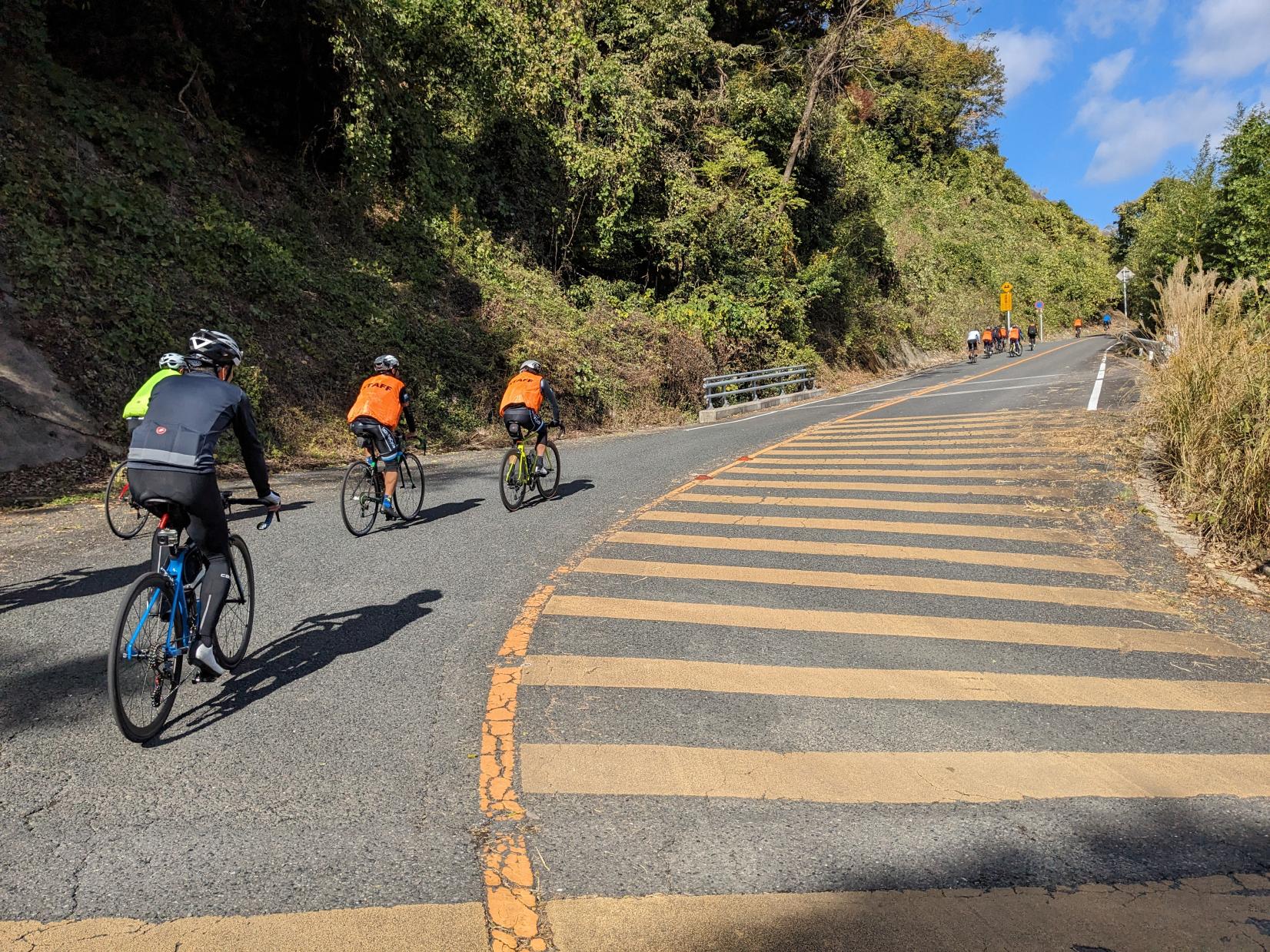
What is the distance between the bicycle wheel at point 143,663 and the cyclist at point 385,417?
15.7 feet

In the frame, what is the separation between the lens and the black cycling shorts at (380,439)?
8.99 m

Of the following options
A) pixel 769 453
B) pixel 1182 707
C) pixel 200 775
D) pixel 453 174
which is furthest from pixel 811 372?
pixel 200 775

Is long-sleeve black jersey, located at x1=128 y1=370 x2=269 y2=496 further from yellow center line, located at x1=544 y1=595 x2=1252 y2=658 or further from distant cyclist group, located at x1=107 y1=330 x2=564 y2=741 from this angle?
yellow center line, located at x1=544 y1=595 x2=1252 y2=658

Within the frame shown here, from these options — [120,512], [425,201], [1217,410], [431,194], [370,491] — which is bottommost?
[1217,410]

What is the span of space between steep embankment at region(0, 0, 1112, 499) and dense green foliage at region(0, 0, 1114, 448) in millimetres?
63

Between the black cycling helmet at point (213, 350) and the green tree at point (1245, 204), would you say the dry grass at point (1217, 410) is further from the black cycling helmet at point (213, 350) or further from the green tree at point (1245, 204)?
the green tree at point (1245, 204)

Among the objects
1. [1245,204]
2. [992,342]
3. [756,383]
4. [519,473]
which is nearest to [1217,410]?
[519,473]

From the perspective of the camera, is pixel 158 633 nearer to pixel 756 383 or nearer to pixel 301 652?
pixel 301 652

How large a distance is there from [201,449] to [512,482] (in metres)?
6.01

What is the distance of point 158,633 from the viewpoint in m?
4.25

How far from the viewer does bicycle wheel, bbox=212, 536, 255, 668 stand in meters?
4.81

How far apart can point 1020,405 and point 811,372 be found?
1261cm

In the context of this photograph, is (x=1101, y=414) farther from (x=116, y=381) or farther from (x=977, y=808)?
(x=116, y=381)

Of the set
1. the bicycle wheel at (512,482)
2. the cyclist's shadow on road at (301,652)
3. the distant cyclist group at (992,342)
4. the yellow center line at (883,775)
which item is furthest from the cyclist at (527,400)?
the distant cyclist group at (992,342)
